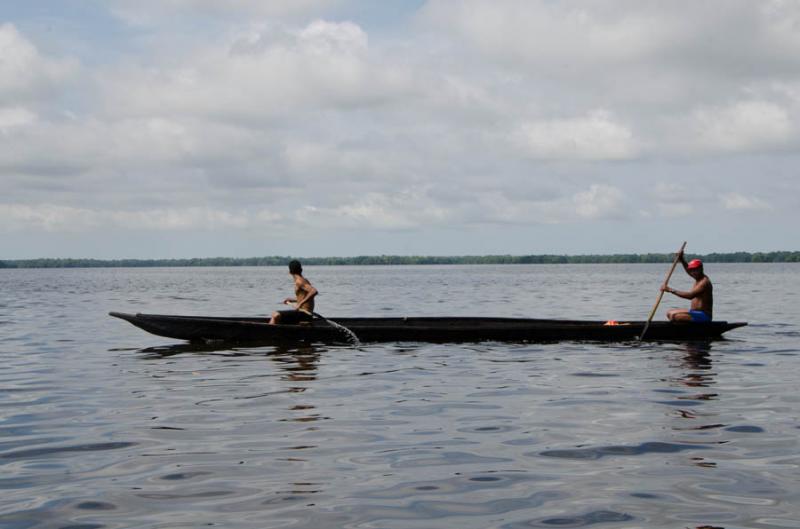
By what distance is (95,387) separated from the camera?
13.3 metres

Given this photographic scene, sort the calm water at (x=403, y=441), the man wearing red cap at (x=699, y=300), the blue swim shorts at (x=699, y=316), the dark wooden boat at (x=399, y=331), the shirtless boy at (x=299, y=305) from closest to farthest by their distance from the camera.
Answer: the calm water at (x=403, y=441)
the dark wooden boat at (x=399, y=331)
the shirtless boy at (x=299, y=305)
the man wearing red cap at (x=699, y=300)
the blue swim shorts at (x=699, y=316)

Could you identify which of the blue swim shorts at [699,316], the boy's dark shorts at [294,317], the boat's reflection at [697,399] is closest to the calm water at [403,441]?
the boat's reflection at [697,399]

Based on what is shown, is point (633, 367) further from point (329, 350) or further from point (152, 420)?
point (152, 420)

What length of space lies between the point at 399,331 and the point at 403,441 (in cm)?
1069

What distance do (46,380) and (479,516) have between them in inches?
415

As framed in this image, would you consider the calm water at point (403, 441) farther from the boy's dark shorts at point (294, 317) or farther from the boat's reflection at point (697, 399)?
the boy's dark shorts at point (294, 317)

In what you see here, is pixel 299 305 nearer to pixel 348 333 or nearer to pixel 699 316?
pixel 348 333

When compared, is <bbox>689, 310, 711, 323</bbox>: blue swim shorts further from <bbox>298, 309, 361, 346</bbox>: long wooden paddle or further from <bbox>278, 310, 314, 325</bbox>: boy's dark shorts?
<bbox>278, 310, 314, 325</bbox>: boy's dark shorts

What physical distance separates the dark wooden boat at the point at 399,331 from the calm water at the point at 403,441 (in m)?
1.80

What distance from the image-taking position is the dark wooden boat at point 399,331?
62.8 ft

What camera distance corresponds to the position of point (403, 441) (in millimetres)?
8875

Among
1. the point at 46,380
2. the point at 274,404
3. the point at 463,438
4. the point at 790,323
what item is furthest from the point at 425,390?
the point at 790,323

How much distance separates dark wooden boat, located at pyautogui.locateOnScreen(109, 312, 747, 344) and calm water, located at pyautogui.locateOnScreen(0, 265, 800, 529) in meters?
1.80

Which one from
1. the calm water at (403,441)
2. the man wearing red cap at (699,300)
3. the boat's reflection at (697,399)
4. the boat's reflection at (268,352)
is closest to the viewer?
the calm water at (403,441)
